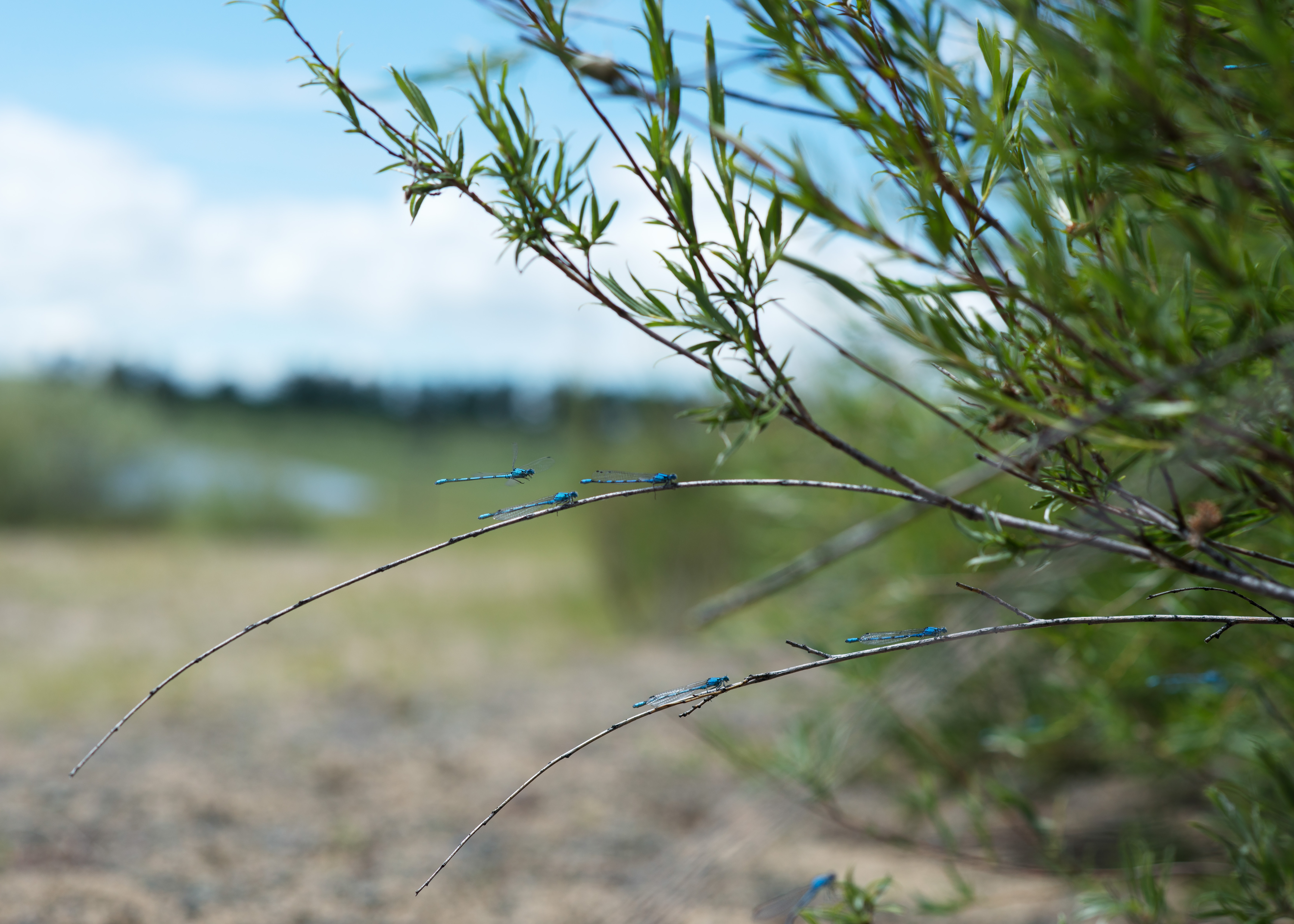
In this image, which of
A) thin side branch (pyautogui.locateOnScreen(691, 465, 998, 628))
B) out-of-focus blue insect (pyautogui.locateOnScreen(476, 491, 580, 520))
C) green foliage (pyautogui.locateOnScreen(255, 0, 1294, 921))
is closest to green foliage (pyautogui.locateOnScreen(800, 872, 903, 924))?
green foliage (pyautogui.locateOnScreen(255, 0, 1294, 921))

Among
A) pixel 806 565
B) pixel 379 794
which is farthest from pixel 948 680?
pixel 379 794

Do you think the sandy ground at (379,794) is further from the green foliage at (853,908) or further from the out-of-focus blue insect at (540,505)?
the out-of-focus blue insect at (540,505)

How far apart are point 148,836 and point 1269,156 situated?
324 cm

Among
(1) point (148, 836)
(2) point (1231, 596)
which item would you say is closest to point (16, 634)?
(1) point (148, 836)

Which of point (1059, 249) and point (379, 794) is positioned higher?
point (1059, 249)

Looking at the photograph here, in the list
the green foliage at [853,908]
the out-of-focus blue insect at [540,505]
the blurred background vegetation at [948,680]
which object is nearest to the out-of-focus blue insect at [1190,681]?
the blurred background vegetation at [948,680]

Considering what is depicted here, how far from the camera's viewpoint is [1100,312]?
2.04 ft

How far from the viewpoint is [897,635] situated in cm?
72

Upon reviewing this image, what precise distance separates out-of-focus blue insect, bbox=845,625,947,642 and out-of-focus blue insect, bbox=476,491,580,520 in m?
0.26

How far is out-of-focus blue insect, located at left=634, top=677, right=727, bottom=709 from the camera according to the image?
721mm

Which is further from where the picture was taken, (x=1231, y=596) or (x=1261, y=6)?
(x=1231, y=596)

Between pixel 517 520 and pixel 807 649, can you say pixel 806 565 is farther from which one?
pixel 517 520

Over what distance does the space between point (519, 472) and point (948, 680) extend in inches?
18.2

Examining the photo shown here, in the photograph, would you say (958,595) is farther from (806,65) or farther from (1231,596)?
(806,65)
